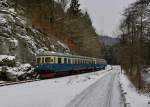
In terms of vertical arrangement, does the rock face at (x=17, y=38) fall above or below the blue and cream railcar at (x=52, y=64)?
above

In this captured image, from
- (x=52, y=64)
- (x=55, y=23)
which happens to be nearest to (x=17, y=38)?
(x=52, y=64)

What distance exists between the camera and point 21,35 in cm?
3959

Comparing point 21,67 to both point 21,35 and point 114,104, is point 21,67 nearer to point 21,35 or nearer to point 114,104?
point 21,35

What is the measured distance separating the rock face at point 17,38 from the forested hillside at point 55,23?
3079 millimetres

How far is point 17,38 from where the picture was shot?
38062mm

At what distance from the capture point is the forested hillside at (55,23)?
50844 millimetres

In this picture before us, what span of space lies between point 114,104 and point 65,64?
24364 millimetres

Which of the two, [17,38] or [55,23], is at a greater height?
[55,23]

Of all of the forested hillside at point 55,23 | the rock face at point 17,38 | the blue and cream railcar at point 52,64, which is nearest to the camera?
the rock face at point 17,38

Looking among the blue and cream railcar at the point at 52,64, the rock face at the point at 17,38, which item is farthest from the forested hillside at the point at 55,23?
the blue and cream railcar at the point at 52,64

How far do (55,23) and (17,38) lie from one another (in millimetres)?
31465

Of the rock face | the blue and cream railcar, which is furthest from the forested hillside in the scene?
the blue and cream railcar

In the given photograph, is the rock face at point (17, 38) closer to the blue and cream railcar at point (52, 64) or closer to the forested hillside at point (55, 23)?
the blue and cream railcar at point (52, 64)

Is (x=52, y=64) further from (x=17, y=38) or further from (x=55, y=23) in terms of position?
(x=55, y=23)
